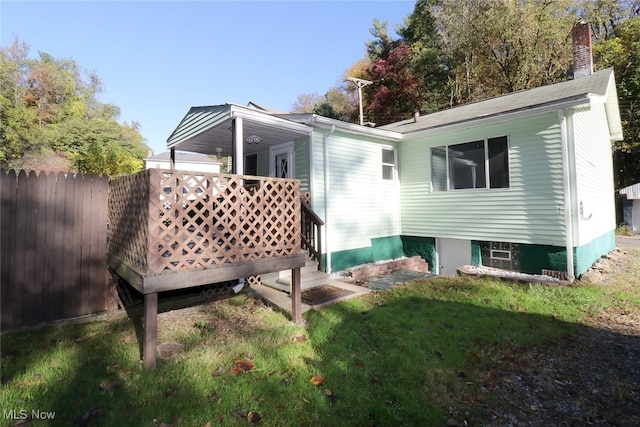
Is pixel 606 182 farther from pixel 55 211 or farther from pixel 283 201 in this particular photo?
pixel 55 211

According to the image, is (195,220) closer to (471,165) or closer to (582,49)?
(471,165)

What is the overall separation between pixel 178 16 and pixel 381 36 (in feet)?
79.5

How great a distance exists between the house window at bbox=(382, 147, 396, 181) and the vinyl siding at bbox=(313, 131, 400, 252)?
0.63 feet

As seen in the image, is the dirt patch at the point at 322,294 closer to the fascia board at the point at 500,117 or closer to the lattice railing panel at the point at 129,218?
the lattice railing panel at the point at 129,218

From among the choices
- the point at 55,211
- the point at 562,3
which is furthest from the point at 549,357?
the point at 562,3

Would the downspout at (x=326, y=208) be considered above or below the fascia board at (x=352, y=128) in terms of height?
below

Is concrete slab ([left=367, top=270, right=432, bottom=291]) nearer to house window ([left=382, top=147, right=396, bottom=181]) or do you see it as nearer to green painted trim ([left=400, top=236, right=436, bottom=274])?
green painted trim ([left=400, top=236, right=436, bottom=274])

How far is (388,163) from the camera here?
973cm

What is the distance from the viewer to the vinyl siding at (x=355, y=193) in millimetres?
8062

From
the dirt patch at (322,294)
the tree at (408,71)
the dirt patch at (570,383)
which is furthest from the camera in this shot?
the tree at (408,71)

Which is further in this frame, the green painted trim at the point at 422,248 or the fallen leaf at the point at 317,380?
the green painted trim at the point at 422,248

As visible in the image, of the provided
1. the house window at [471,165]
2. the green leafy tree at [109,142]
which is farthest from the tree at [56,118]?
the house window at [471,165]

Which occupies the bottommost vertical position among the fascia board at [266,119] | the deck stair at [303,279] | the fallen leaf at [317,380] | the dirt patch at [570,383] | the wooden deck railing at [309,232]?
the dirt patch at [570,383]

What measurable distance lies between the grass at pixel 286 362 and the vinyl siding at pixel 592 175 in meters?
2.37
